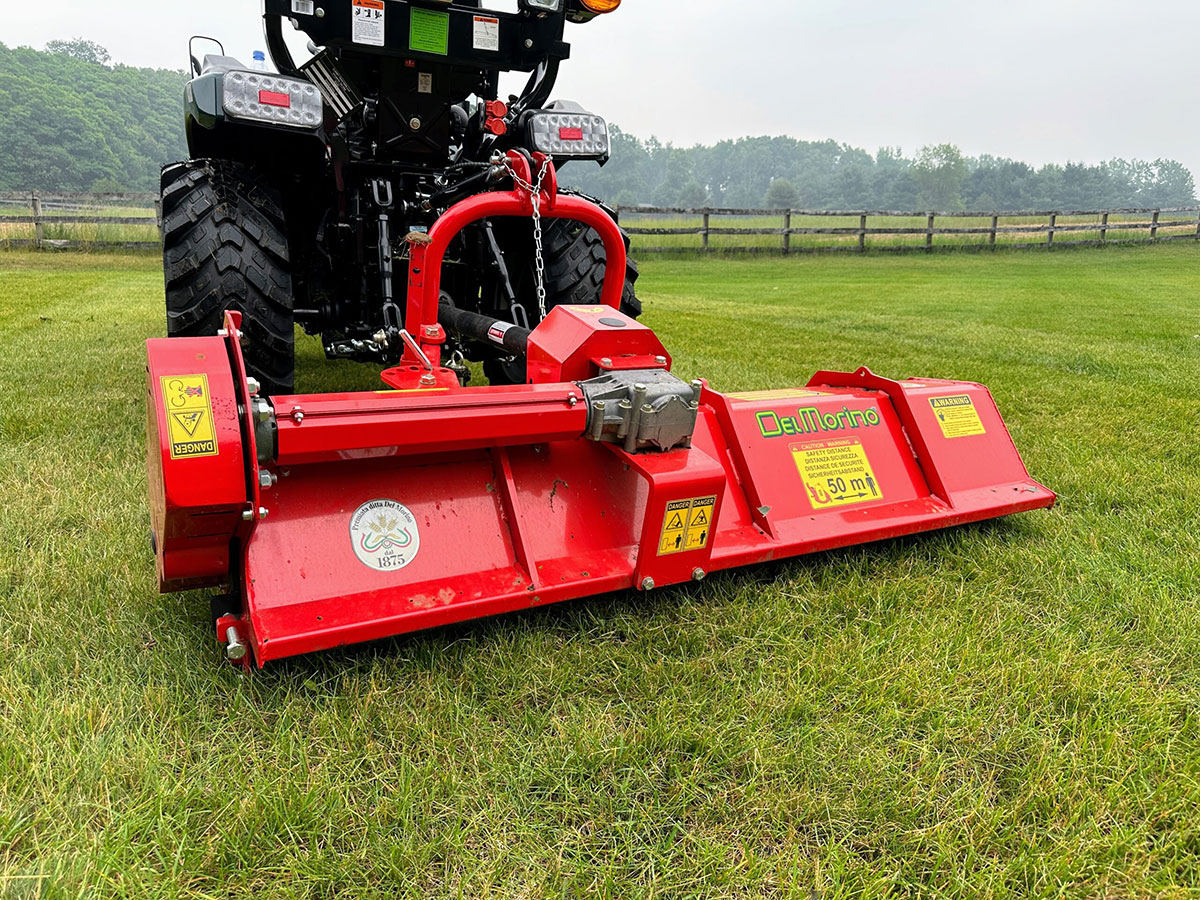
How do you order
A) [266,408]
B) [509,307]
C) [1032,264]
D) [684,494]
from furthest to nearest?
[1032,264], [509,307], [684,494], [266,408]

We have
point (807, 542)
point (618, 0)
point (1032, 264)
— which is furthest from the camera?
point (1032, 264)

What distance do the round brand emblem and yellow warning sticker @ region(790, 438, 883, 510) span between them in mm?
1153

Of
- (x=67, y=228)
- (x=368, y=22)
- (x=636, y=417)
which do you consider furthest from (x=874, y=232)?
(x=636, y=417)

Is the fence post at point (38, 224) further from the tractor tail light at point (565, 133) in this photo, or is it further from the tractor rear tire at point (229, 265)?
the tractor tail light at point (565, 133)

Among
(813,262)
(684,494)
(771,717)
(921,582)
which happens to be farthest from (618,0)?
(813,262)

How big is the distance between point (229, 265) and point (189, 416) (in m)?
1.52

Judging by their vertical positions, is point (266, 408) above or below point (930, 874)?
above

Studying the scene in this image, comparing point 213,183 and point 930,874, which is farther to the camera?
point 213,183

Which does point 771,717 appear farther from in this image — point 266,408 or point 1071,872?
point 266,408

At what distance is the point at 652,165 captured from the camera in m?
106

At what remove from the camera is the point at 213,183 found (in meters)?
2.91

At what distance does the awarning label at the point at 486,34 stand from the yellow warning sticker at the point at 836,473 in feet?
6.07

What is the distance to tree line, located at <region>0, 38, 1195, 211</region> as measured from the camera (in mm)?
48594

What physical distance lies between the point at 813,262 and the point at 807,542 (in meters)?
15.8
